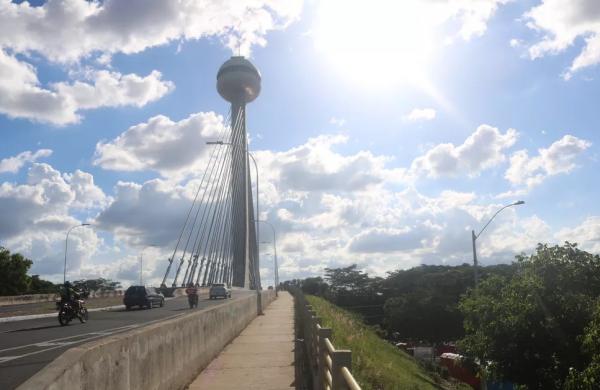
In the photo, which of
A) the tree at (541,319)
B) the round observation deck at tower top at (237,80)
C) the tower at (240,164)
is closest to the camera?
the tree at (541,319)

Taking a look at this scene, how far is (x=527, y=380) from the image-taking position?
18406 mm

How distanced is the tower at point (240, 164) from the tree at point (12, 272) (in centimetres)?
2579

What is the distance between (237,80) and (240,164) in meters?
25.1

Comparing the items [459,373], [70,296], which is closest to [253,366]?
[70,296]

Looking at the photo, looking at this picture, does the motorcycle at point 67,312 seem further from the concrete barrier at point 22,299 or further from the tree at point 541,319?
the concrete barrier at point 22,299

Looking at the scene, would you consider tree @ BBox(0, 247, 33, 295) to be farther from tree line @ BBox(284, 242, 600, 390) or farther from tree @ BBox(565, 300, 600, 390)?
tree @ BBox(565, 300, 600, 390)

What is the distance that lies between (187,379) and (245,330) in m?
12.3

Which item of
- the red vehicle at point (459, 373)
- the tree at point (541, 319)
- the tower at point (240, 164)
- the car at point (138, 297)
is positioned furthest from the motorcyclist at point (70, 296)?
the tower at point (240, 164)

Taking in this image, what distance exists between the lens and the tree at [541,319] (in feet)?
58.4

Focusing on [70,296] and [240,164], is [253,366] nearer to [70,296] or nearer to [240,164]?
[70,296]

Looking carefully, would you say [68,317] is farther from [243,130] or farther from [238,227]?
[243,130]

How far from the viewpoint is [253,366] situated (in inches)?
512

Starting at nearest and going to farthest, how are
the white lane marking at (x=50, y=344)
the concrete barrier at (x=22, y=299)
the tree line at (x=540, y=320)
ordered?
the white lane marking at (x=50, y=344)
the tree line at (x=540, y=320)
the concrete barrier at (x=22, y=299)

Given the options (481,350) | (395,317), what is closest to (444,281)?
(395,317)
